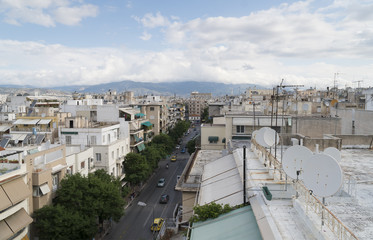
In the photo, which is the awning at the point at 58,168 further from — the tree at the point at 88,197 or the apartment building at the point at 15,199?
the apartment building at the point at 15,199

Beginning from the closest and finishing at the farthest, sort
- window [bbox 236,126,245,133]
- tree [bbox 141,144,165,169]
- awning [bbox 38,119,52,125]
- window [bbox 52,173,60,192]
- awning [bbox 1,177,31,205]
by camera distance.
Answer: awning [bbox 1,177,31,205] < window [bbox 52,173,60,192] < window [bbox 236,126,245,133] < awning [bbox 38,119,52,125] < tree [bbox 141,144,165,169]

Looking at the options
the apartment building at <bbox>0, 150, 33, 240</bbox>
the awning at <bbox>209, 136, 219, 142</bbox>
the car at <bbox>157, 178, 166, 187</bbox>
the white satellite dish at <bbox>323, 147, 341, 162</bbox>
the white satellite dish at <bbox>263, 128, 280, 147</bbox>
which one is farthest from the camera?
the car at <bbox>157, 178, 166, 187</bbox>

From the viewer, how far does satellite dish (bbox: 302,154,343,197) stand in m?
7.59

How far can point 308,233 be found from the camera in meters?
8.02

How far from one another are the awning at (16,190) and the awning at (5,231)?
1285 millimetres

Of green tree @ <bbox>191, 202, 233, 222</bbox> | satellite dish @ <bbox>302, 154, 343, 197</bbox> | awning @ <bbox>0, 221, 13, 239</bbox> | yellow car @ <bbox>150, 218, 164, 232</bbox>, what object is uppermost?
satellite dish @ <bbox>302, 154, 343, 197</bbox>

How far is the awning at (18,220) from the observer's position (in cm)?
1645

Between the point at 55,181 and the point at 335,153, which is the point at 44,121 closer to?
the point at 55,181

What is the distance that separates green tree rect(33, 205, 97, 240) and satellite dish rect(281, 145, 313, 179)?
1471 centimetres

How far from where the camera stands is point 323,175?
800cm

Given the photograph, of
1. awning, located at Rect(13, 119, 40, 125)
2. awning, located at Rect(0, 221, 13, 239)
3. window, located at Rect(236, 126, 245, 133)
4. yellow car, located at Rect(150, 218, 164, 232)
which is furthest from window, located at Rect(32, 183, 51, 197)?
window, located at Rect(236, 126, 245, 133)

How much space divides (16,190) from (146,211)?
1850cm

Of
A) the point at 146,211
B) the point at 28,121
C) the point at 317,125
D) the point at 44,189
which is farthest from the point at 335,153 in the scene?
the point at 28,121

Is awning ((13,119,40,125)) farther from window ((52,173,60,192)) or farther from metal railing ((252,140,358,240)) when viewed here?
metal railing ((252,140,358,240))
